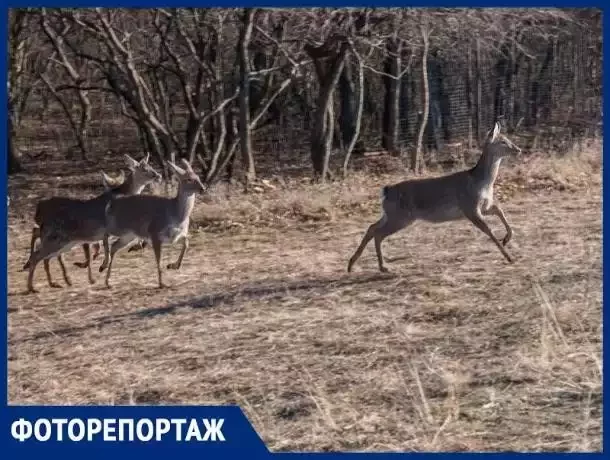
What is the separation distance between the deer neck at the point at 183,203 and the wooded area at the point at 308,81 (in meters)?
0.57

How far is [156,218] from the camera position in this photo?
373 inches

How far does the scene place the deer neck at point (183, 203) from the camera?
9.44 metres

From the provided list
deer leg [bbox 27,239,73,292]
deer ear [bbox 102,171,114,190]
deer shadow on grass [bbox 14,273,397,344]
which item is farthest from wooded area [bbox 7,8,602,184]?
deer shadow on grass [bbox 14,273,397,344]

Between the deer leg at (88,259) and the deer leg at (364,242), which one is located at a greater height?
the deer leg at (364,242)

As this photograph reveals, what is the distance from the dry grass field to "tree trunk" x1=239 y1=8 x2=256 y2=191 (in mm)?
267

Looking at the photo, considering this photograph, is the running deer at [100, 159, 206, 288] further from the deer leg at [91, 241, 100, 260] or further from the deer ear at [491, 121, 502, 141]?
the deer ear at [491, 121, 502, 141]

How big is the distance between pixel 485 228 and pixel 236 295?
1.95 meters

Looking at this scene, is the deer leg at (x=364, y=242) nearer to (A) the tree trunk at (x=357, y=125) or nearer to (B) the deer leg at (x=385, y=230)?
(B) the deer leg at (x=385, y=230)

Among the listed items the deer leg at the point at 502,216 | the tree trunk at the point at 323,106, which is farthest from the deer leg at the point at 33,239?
the deer leg at the point at 502,216

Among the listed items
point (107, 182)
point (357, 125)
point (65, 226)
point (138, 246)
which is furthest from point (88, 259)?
point (357, 125)

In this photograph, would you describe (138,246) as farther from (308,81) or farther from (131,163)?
(308,81)

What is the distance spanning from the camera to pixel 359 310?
8625 mm

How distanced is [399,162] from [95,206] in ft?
8.20

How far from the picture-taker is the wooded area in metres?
9.57
